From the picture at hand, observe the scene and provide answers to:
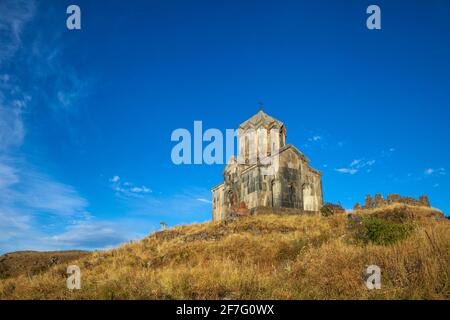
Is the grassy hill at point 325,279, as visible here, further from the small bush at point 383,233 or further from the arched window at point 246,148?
the arched window at point 246,148

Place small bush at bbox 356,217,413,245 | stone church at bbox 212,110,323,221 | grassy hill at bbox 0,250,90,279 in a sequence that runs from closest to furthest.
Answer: small bush at bbox 356,217,413,245, grassy hill at bbox 0,250,90,279, stone church at bbox 212,110,323,221

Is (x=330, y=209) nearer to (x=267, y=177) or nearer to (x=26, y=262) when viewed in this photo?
(x=267, y=177)

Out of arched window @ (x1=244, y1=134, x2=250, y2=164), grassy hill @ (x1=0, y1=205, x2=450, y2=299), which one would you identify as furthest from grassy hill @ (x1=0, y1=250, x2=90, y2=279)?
arched window @ (x1=244, y1=134, x2=250, y2=164)

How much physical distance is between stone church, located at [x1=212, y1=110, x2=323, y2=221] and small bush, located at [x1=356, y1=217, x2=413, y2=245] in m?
12.9

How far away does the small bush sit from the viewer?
9.73 m

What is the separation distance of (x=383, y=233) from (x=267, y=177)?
1635 cm

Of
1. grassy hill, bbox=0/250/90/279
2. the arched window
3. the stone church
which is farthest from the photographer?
the arched window

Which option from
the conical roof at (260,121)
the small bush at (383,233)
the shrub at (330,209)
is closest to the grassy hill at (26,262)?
the small bush at (383,233)

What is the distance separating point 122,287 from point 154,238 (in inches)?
568

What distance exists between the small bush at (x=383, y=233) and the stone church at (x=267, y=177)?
12.9 metres

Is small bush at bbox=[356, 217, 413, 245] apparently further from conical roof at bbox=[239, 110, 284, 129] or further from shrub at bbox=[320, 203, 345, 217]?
conical roof at bbox=[239, 110, 284, 129]

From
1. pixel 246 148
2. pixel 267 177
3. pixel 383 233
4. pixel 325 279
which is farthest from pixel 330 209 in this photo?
pixel 325 279

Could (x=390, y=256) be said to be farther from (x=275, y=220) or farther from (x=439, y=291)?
(x=275, y=220)

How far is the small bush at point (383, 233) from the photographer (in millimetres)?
9727
